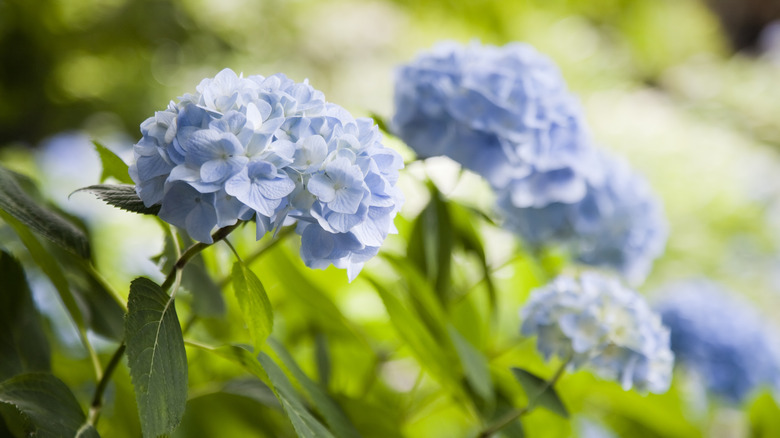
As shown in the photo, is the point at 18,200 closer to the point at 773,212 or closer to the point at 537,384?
the point at 537,384

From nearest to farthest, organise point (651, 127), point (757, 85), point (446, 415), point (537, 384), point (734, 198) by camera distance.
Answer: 1. point (537, 384)
2. point (446, 415)
3. point (734, 198)
4. point (651, 127)
5. point (757, 85)

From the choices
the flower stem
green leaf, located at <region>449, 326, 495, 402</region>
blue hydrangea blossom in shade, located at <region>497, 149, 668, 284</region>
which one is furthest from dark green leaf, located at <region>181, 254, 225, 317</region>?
blue hydrangea blossom in shade, located at <region>497, 149, 668, 284</region>

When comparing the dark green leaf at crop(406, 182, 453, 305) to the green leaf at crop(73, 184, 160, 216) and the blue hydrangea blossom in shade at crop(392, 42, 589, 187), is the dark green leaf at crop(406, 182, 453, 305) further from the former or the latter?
the green leaf at crop(73, 184, 160, 216)

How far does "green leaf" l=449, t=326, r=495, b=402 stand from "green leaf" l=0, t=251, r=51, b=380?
0.90 feet

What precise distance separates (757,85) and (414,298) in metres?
4.01

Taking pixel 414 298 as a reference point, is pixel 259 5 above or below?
below

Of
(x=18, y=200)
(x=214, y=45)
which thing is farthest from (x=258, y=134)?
(x=214, y=45)

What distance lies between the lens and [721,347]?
2.72ft

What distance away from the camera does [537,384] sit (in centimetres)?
45

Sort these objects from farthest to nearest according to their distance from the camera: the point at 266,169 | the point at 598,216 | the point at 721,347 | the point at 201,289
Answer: the point at 721,347
the point at 598,216
the point at 201,289
the point at 266,169

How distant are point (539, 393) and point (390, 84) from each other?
1087mm

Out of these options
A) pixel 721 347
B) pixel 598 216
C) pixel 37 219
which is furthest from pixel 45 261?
pixel 721 347

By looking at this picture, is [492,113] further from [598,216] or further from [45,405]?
[45,405]

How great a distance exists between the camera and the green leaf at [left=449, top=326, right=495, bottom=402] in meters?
0.46
